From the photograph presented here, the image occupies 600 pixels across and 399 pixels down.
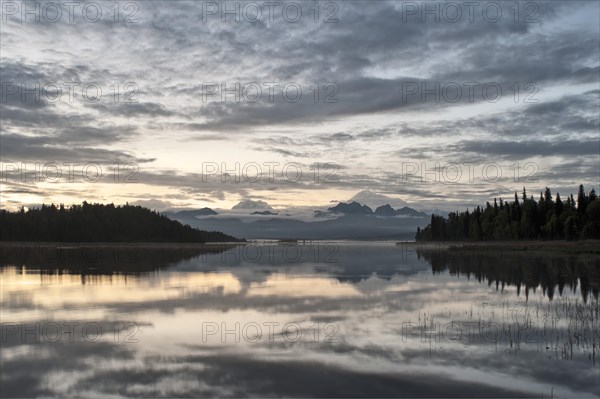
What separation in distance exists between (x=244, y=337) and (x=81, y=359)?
6309 mm

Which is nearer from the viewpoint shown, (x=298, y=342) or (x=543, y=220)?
(x=298, y=342)

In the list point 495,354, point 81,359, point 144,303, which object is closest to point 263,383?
point 81,359

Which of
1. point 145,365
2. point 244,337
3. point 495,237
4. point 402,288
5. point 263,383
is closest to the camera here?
point 263,383

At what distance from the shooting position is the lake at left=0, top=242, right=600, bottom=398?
49.5 feet

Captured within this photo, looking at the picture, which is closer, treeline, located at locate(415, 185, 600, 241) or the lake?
the lake

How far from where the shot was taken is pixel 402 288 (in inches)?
1630

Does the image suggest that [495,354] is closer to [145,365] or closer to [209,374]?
[209,374]

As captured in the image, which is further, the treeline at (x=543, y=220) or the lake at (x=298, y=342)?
the treeline at (x=543, y=220)

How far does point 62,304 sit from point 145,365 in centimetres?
Result: 1615

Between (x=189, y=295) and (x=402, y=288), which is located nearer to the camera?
(x=189, y=295)

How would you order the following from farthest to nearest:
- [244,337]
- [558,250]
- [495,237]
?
1. [495,237]
2. [558,250]
3. [244,337]

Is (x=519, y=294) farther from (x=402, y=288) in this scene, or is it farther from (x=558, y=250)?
(x=558, y=250)

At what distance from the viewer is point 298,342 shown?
20.9 metres

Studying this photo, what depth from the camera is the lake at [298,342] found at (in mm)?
15094
